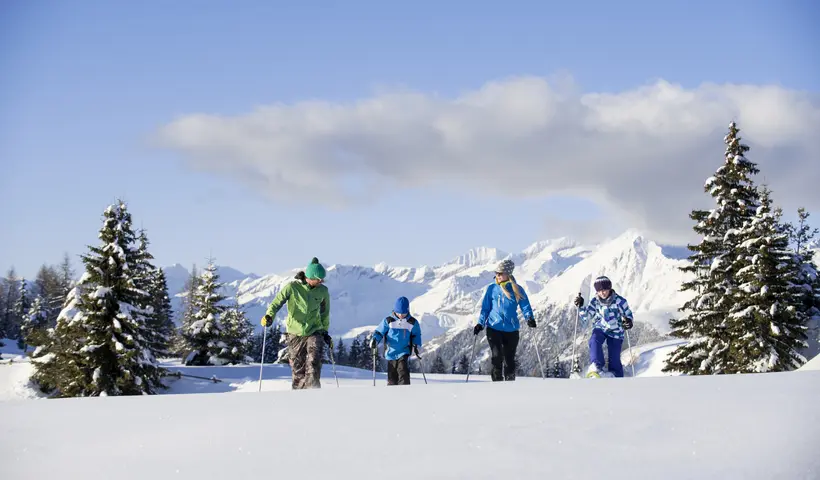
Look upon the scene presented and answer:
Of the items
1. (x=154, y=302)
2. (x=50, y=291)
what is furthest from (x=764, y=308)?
(x=50, y=291)

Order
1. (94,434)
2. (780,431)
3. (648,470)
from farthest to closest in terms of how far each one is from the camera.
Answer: (94,434), (780,431), (648,470)

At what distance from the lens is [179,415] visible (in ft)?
19.3

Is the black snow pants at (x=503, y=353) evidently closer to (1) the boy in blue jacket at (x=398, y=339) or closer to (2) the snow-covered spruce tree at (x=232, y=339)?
(1) the boy in blue jacket at (x=398, y=339)

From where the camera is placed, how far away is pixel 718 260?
2306cm

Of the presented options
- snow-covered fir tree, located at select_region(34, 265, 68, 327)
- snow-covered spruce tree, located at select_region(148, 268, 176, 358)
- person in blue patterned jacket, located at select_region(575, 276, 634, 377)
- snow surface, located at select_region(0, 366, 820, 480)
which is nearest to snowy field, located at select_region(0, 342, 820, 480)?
snow surface, located at select_region(0, 366, 820, 480)

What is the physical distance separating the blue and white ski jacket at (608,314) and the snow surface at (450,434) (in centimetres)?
413

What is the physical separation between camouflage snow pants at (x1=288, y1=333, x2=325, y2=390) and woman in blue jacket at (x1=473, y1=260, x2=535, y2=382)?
9.29ft

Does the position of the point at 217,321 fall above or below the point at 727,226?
below

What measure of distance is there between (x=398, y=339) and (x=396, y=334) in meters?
0.10

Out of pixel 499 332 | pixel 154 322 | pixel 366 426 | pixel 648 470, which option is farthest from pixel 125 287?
pixel 648 470

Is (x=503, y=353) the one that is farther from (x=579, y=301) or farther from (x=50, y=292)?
(x=50, y=292)

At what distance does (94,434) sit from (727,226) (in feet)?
78.8

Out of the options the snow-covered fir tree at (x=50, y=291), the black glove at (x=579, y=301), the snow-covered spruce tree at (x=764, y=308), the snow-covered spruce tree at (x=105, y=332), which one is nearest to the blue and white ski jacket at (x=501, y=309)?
the black glove at (x=579, y=301)

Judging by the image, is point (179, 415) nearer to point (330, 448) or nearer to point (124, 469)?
point (124, 469)
